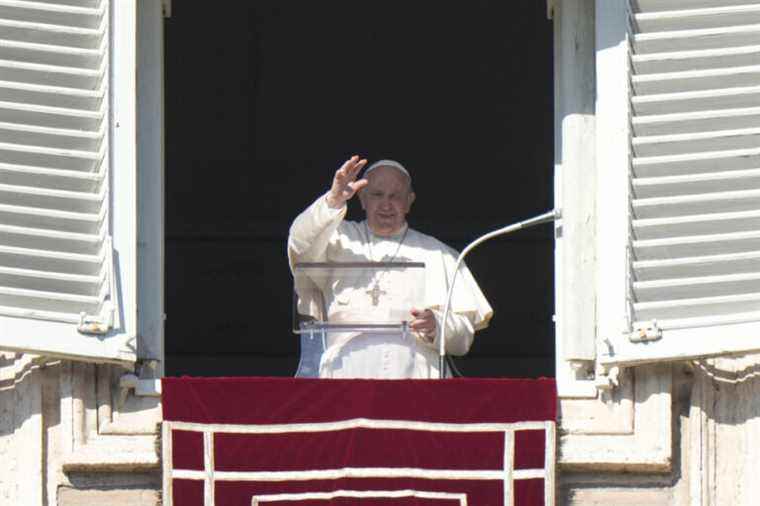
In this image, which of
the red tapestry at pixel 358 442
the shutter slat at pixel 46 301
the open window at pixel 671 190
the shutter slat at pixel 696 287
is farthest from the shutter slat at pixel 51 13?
the shutter slat at pixel 696 287

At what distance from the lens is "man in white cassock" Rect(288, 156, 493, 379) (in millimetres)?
9078

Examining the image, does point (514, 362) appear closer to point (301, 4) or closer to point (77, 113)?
point (301, 4)

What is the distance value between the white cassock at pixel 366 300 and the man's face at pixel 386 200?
2.9 inches

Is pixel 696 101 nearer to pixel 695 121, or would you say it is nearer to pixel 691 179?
pixel 695 121

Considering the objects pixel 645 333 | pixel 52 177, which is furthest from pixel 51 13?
pixel 645 333

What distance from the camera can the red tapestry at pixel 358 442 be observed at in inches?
334

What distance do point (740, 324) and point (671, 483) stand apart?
0.42 m

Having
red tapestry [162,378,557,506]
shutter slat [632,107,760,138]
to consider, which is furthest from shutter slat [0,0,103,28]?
shutter slat [632,107,760,138]

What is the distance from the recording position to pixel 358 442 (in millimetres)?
8500

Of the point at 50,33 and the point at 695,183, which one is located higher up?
the point at 50,33

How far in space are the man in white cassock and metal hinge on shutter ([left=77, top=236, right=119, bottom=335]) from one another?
682 mm

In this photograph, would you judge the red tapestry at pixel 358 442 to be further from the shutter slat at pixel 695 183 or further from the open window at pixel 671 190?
the shutter slat at pixel 695 183

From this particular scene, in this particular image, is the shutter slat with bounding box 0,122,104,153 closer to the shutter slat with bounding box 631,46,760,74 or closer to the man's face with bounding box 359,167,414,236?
the man's face with bounding box 359,167,414,236

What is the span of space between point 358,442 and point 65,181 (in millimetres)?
983
